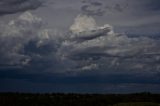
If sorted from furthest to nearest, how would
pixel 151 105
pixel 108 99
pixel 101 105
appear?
1. pixel 108 99
2. pixel 101 105
3. pixel 151 105

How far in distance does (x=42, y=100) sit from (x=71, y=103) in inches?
418

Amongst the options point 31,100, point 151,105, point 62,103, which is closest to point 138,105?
point 151,105

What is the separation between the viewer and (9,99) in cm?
17362

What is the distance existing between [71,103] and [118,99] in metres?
17.3

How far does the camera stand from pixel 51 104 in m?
159

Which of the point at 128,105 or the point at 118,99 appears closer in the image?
the point at 128,105

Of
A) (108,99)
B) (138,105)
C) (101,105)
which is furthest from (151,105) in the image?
(108,99)

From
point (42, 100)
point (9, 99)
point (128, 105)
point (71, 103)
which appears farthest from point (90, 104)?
point (128, 105)

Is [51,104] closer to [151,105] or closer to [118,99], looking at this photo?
[118,99]

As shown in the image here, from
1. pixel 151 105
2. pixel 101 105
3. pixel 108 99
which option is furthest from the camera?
pixel 108 99

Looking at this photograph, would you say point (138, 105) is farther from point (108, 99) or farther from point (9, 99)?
point (9, 99)

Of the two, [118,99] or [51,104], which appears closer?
→ [51,104]

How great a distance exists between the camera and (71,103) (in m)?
166

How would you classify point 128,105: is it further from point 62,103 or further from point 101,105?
point 62,103
